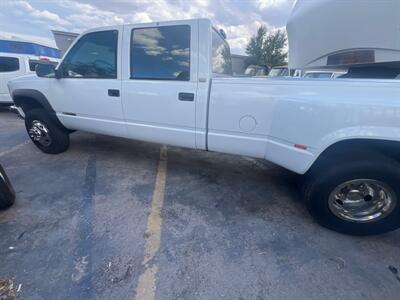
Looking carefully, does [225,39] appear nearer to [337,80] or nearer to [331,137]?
[337,80]

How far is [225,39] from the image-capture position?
3.86m

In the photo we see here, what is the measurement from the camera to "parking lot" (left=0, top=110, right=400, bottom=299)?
191cm

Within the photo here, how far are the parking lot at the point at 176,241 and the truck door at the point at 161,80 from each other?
87cm

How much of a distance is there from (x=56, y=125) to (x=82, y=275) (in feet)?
9.62

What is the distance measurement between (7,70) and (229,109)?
28.8 ft

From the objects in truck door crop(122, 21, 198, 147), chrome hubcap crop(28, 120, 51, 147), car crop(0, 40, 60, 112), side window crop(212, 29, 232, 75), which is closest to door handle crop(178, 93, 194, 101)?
truck door crop(122, 21, 198, 147)

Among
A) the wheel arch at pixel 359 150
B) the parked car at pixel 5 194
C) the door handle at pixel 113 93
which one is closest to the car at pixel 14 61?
the door handle at pixel 113 93

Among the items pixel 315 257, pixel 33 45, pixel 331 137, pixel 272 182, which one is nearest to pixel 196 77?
pixel 331 137

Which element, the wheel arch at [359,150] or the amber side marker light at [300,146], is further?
the amber side marker light at [300,146]

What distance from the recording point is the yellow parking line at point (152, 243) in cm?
185

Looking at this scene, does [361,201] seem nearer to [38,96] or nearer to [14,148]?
[38,96]

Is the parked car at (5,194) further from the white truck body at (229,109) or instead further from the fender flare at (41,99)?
the fender flare at (41,99)

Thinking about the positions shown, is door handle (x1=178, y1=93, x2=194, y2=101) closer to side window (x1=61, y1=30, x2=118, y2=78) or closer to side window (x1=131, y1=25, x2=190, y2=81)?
side window (x1=131, y1=25, x2=190, y2=81)

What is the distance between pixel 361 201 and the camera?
2.49 meters
